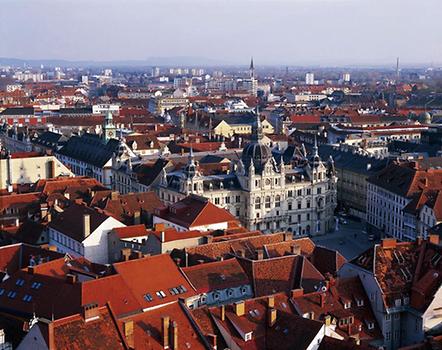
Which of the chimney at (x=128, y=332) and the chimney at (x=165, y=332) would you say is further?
the chimney at (x=165, y=332)

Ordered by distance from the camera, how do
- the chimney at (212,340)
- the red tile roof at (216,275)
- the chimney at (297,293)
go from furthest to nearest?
the red tile roof at (216,275)
the chimney at (297,293)
the chimney at (212,340)

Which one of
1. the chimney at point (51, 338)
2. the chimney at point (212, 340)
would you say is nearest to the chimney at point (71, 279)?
the chimney at point (51, 338)

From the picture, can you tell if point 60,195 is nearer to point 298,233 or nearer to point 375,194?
point 298,233

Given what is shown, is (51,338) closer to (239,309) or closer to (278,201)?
(239,309)

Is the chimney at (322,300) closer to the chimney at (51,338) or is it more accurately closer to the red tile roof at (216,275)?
the red tile roof at (216,275)

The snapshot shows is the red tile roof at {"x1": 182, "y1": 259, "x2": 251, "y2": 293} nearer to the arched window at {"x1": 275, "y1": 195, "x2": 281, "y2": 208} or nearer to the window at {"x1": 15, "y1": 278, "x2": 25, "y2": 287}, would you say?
the window at {"x1": 15, "y1": 278, "x2": 25, "y2": 287}

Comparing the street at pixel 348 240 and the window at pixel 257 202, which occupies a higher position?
the window at pixel 257 202
